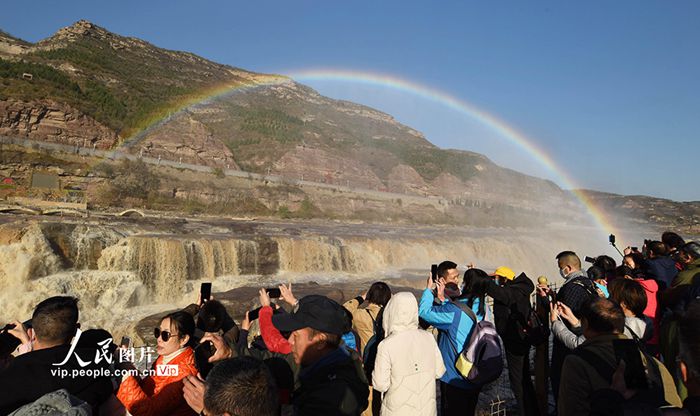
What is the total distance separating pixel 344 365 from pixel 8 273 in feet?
55.5

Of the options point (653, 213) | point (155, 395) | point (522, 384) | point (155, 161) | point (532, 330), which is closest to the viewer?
point (155, 395)

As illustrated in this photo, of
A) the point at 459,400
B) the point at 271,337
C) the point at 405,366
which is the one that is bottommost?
the point at 459,400

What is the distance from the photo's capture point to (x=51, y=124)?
40750 mm

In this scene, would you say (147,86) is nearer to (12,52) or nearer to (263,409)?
(12,52)

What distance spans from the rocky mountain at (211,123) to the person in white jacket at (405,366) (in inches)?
1864

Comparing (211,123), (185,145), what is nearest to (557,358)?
(185,145)

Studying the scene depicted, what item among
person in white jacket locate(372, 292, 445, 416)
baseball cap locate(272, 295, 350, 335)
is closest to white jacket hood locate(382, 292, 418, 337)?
person in white jacket locate(372, 292, 445, 416)

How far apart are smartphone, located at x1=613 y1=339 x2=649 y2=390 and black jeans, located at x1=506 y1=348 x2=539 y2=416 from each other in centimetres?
211

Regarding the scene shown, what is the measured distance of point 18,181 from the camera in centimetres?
2848

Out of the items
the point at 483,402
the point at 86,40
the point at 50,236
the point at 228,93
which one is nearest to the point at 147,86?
the point at 86,40

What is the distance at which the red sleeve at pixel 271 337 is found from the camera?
2.66 m

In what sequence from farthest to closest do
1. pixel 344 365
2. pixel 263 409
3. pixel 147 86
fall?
pixel 147 86 → pixel 344 365 → pixel 263 409

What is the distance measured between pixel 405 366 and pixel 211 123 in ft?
296

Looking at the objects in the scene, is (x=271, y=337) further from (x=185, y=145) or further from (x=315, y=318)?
(x=185, y=145)
